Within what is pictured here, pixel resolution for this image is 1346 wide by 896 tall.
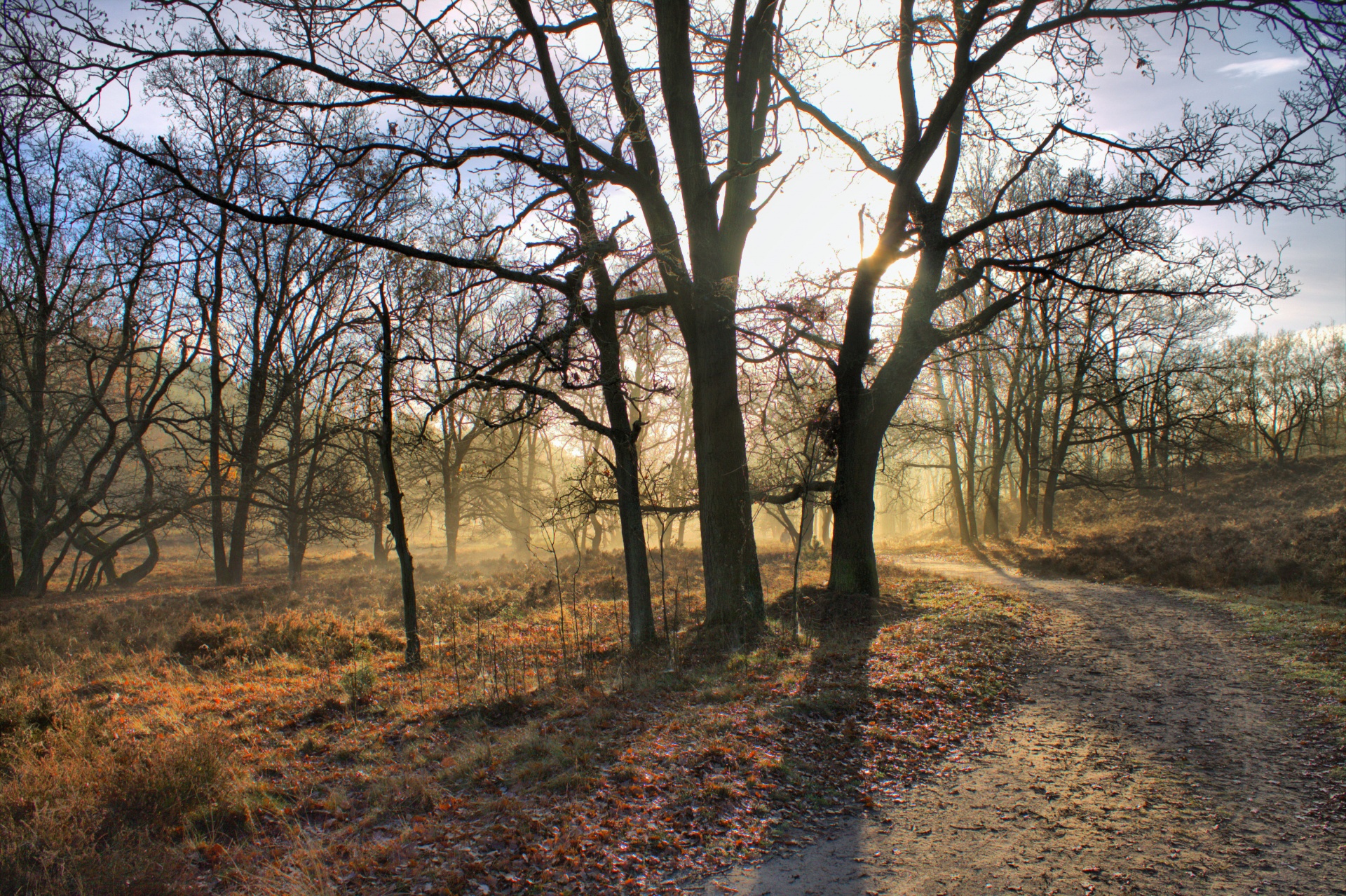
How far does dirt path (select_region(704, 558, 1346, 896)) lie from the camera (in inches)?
138

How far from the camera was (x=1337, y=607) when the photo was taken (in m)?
9.74

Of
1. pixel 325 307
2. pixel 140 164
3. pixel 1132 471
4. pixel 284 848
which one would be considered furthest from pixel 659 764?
pixel 1132 471

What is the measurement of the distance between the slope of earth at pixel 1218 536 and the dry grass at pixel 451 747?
234 inches

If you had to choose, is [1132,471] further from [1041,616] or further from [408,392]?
[408,392]

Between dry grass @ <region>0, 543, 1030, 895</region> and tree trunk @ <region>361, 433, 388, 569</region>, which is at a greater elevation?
tree trunk @ <region>361, 433, 388, 569</region>

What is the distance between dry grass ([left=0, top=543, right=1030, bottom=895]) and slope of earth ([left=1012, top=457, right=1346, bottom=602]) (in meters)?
5.95

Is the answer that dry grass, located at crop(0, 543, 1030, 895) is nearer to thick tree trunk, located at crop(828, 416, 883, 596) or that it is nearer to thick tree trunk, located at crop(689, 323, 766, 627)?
thick tree trunk, located at crop(689, 323, 766, 627)

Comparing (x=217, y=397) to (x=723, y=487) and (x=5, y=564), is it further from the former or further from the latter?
(x=723, y=487)

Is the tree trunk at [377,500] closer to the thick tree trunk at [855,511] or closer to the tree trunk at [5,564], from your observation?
the tree trunk at [5,564]

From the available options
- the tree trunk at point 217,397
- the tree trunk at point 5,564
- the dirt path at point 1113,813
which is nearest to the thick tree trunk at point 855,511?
the dirt path at point 1113,813

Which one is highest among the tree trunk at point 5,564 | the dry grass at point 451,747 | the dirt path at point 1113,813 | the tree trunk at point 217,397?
the tree trunk at point 217,397

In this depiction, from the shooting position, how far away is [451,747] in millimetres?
5555

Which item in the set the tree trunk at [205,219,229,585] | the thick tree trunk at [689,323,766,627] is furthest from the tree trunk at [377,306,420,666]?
the tree trunk at [205,219,229,585]

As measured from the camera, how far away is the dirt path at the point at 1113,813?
11.5 feet
